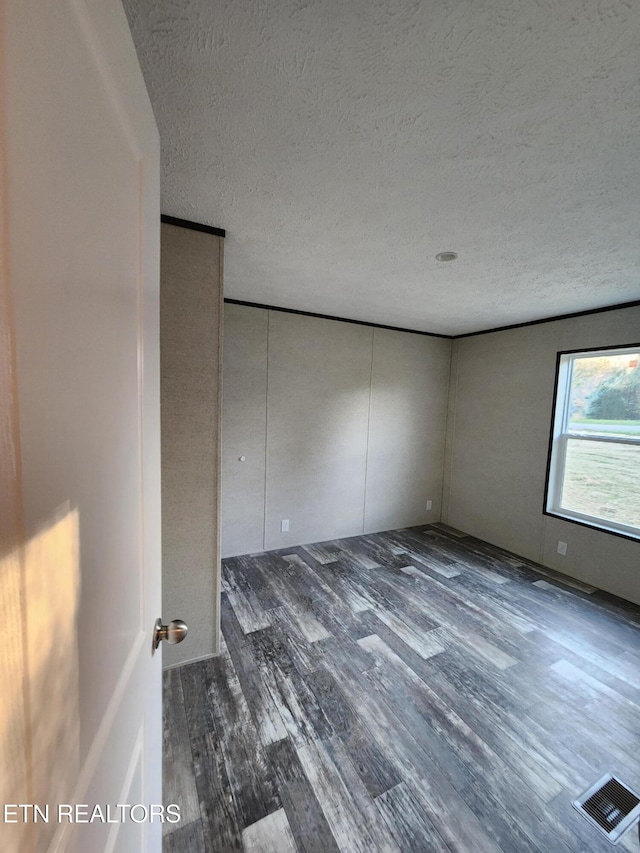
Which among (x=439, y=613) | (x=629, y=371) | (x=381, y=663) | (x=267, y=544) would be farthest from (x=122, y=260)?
(x=629, y=371)

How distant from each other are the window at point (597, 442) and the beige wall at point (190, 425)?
322 cm

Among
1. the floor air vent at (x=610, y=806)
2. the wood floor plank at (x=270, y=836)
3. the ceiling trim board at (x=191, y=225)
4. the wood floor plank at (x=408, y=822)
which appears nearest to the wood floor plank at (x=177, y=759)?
the wood floor plank at (x=270, y=836)

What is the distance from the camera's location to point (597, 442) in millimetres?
2998

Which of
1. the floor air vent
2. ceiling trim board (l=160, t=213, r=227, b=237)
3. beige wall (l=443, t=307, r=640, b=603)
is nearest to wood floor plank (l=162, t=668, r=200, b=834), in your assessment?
the floor air vent

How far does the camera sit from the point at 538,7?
0.76m

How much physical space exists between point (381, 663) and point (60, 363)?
229cm

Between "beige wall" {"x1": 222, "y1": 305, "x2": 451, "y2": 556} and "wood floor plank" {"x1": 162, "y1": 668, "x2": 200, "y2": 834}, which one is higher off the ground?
"beige wall" {"x1": 222, "y1": 305, "x2": 451, "y2": 556}

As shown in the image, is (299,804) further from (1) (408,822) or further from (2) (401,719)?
(2) (401,719)

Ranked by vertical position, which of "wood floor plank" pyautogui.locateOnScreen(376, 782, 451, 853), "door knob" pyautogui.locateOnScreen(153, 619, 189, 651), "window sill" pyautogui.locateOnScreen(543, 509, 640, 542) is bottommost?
"wood floor plank" pyautogui.locateOnScreen(376, 782, 451, 853)

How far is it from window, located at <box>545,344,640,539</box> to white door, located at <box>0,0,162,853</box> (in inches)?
143

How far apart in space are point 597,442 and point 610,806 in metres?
2.56

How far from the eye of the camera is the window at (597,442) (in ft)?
9.14

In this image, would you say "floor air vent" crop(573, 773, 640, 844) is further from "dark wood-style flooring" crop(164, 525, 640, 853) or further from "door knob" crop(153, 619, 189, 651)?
"door knob" crop(153, 619, 189, 651)

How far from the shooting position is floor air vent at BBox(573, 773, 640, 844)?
4.05 feet
